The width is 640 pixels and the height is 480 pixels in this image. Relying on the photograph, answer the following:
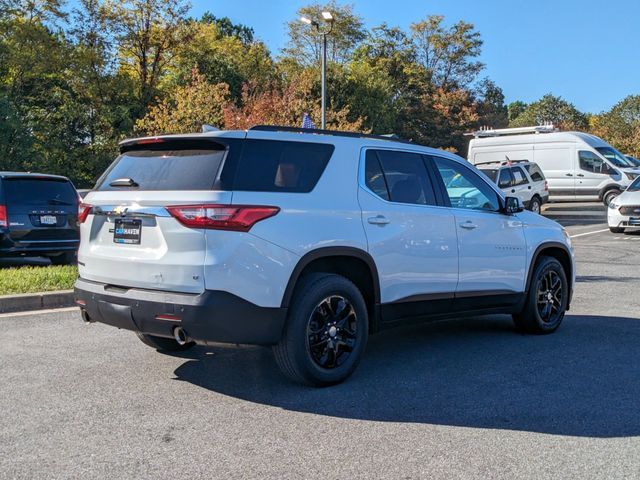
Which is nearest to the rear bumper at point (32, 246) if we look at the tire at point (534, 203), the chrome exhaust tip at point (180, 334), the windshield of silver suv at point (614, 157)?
the chrome exhaust tip at point (180, 334)

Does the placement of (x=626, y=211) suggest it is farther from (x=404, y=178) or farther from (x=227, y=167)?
(x=227, y=167)

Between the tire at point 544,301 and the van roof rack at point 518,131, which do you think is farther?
the van roof rack at point 518,131

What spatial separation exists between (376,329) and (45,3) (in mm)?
32314

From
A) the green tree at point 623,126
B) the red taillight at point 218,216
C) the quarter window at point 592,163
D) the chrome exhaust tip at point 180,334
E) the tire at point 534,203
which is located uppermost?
the green tree at point 623,126

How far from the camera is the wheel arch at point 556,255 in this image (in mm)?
6902

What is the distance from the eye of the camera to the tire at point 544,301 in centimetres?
693

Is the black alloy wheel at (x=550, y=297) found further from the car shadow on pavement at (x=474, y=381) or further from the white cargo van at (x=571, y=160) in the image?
the white cargo van at (x=571, y=160)

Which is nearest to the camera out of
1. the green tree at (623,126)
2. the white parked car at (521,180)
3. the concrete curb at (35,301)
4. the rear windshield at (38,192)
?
the concrete curb at (35,301)

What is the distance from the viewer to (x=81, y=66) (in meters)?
33.0

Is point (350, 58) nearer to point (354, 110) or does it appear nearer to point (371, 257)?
point (354, 110)

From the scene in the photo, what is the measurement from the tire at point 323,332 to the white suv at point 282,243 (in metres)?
0.01

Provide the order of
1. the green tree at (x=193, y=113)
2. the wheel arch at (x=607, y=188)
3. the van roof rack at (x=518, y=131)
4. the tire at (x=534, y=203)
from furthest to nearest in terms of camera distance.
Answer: the van roof rack at (x=518, y=131) < the wheel arch at (x=607, y=188) < the green tree at (x=193, y=113) < the tire at (x=534, y=203)

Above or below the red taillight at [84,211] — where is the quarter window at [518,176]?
above

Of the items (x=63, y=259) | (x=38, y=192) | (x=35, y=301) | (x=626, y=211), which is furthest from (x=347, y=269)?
(x=626, y=211)
